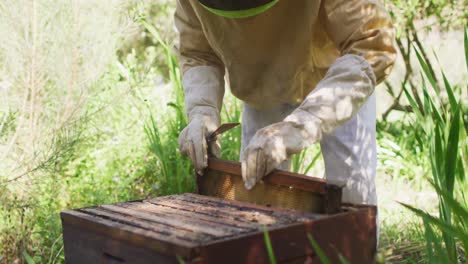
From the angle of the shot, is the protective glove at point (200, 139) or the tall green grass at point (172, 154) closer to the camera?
the protective glove at point (200, 139)

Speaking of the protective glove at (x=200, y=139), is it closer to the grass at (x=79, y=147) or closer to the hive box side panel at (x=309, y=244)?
the hive box side panel at (x=309, y=244)

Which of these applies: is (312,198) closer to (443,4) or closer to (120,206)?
(120,206)

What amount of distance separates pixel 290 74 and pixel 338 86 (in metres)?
0.40

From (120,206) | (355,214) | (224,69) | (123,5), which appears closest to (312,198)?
(355,214)

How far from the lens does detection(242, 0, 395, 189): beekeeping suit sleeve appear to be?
175 centimetres

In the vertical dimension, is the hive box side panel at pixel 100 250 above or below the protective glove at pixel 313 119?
below

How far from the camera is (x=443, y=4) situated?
15.8 feet

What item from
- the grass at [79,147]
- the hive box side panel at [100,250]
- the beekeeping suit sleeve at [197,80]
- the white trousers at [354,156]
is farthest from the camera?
the grass at [79,147]

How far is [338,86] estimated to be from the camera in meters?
1.89

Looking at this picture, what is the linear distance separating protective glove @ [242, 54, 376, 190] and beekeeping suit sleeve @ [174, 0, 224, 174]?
35 centimetres

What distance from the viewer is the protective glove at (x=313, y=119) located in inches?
68.4

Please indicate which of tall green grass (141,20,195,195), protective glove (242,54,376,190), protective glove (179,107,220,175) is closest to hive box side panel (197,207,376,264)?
protective glove (242,54,376,190)

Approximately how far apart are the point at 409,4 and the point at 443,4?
350 mm

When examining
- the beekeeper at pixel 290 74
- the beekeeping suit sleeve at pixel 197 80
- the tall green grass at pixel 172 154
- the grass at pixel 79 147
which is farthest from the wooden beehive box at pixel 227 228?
the tall green grass at pixel 172 154
